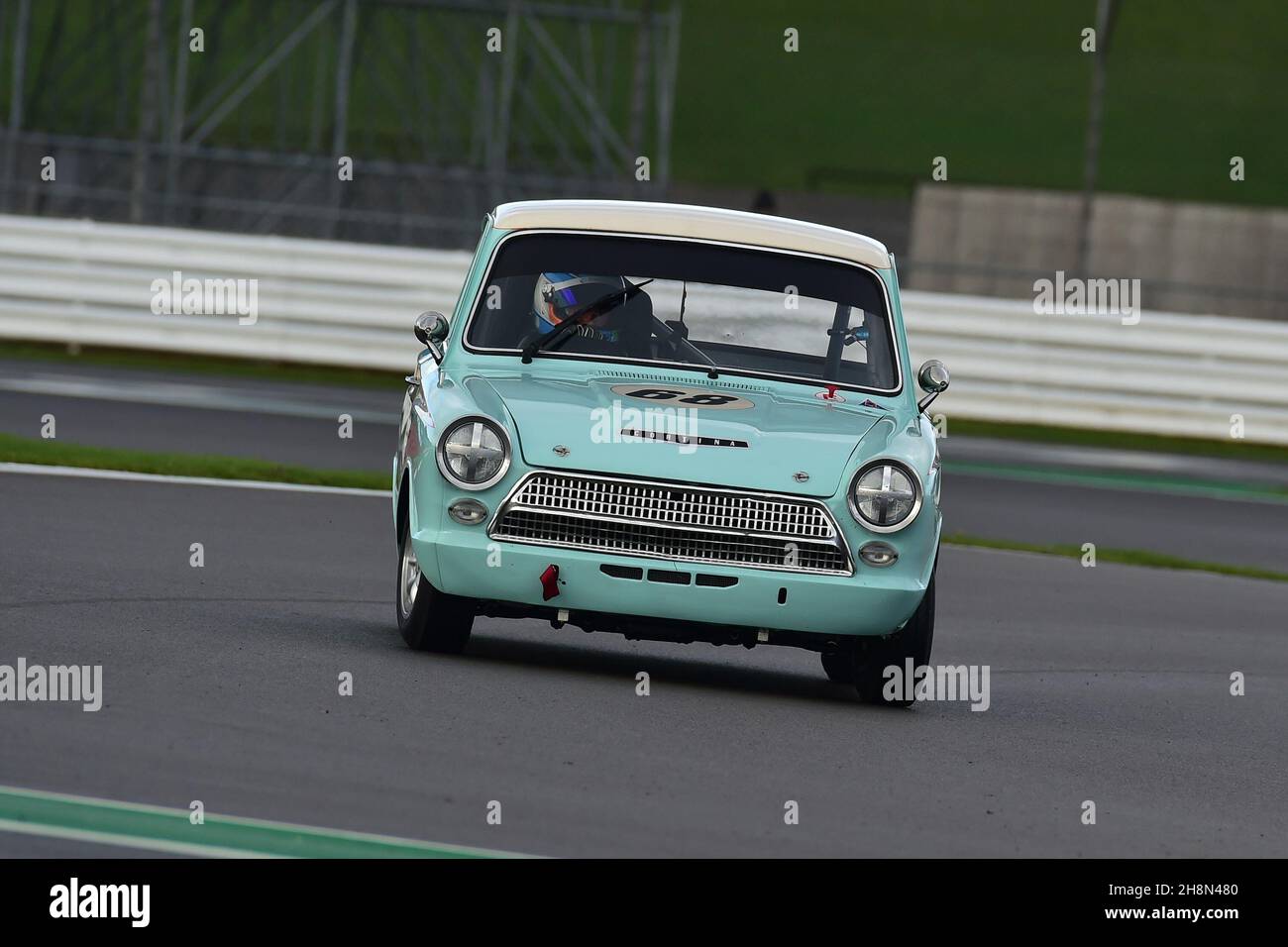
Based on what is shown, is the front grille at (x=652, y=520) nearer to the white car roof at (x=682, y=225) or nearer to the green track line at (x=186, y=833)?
the white car roof at (x=682, y=225)

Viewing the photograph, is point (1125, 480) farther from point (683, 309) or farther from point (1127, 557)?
point (683, 309)

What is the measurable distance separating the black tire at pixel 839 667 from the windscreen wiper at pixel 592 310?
1577 millimetres

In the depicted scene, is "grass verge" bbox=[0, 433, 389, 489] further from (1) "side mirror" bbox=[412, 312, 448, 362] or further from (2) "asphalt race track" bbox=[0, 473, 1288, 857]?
(1) "side mirror" bbox=[412, 312, 448, 362]

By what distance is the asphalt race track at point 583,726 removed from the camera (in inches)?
243

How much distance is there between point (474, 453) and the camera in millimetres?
8102

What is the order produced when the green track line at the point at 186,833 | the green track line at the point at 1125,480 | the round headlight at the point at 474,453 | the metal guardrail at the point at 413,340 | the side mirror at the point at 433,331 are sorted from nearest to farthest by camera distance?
1. the green track line at the point at 186,833
2. the round headlight at the point at 474,453
3. the side mirror at the point at 433,331
4. the green track line at the point at 1125,480
5. the metal guardrail at the point at 413,340

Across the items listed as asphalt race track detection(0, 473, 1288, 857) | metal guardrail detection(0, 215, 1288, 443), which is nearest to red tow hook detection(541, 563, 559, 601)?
asphalt race track detection(0, 473, 1288, 857)

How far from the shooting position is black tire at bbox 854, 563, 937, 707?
27.4ft

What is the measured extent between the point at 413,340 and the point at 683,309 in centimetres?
1434

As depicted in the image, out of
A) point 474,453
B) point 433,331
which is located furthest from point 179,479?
point 474,453

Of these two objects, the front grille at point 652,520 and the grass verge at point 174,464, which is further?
the grass verge at point 174,464

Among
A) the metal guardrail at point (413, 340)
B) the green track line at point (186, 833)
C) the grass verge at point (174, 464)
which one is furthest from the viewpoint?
the metal guardrail at point (413, 340)

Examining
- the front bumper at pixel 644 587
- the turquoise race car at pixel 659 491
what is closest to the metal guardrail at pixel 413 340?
the turquoise race car at pixel 659 491
